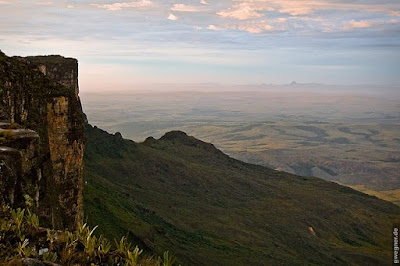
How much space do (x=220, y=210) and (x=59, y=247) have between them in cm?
10989

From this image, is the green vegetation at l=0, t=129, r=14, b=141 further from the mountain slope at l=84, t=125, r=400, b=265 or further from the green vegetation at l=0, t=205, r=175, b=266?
the mountain slope at l=84, t=125, r=400, b=265

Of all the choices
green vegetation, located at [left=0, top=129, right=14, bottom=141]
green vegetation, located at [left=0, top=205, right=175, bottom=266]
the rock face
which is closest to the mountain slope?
the rock face

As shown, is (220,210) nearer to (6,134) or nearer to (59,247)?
(6,134)

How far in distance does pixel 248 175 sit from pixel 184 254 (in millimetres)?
104799

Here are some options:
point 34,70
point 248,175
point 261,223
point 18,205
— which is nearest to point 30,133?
point 18,205

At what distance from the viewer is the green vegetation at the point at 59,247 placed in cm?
781

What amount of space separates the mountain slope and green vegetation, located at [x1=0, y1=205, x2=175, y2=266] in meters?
49.4

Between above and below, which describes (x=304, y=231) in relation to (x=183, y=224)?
below

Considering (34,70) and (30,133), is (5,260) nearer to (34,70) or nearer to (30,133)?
(30,133)

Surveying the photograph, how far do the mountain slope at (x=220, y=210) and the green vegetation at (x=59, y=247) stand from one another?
49361 mm

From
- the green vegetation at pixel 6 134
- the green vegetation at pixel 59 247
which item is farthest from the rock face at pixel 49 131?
the green vegetation at pixel 59 247

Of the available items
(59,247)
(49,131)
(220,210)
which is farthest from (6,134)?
(220,210)

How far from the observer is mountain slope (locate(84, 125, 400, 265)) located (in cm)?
7388

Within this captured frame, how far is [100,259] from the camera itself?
320 inches
